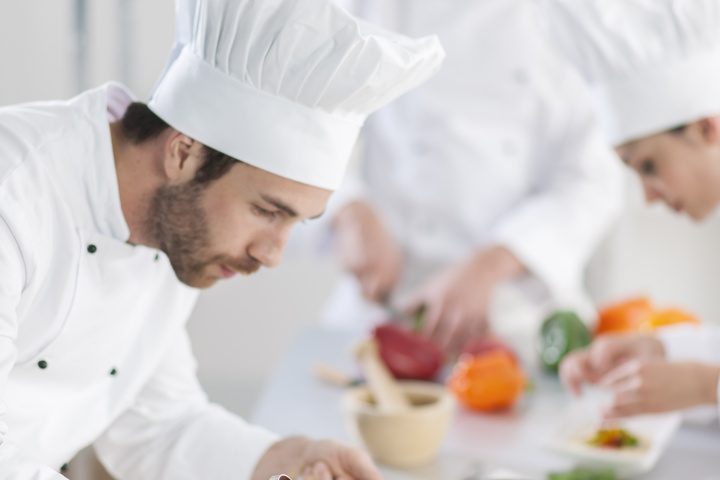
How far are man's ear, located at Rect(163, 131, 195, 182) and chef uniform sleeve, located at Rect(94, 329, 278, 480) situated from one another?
249 millimetres

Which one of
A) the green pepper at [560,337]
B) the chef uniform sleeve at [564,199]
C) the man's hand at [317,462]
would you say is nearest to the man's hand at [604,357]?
the green pepper at [560,337]

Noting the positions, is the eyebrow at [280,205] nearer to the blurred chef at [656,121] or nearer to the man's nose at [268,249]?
the man's nose at [268,249]

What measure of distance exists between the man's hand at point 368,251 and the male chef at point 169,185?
0.69 m

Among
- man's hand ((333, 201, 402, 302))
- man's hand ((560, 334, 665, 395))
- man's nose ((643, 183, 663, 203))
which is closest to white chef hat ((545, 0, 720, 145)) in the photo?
man's nose ((643, 183, 663, 203))

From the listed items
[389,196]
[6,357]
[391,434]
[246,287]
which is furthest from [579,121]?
[6,357]

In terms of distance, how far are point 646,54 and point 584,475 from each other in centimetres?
59

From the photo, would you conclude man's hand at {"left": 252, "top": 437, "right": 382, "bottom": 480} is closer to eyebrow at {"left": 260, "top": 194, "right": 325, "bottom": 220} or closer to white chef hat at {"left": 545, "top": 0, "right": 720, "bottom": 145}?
eyebrow at {"left": 260, "top": 194, "right": 325, "bottom": 220}

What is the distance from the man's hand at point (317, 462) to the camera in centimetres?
80

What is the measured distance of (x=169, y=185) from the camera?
76 centimetres

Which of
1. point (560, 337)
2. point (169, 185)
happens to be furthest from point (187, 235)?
point (560, 337)

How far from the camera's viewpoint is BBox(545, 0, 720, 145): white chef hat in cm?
107

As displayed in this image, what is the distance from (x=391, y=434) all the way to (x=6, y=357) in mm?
512

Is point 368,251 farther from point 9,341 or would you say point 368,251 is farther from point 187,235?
point 9,341

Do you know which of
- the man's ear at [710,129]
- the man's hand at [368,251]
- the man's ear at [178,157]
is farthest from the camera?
the man's hand at [368,251]
